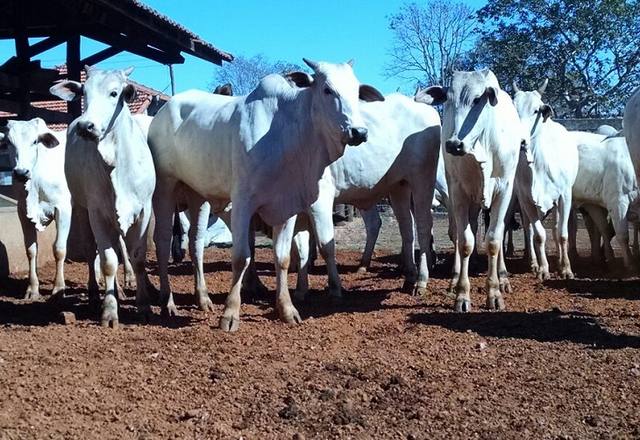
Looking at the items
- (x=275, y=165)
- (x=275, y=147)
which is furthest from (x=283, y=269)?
(x=275, y=147)

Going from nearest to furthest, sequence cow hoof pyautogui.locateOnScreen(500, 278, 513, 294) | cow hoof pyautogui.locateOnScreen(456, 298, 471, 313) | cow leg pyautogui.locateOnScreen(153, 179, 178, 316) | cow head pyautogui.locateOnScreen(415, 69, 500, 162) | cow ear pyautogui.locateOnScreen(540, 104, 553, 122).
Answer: cow head pyautogui.locateOnScreen(415, 69, 500, 162)
cow hoof pyautogui.locateOnScreen(456, 298, 471, 313)
cow leg pyautogui.locateOnScreen(153, 179, 178, 316)
cow hoof pyautogui.locateOnScreen(500, 278, 513, 294)
cow ear pyautogui.locateOnScreen(540, 104, 553, 122)

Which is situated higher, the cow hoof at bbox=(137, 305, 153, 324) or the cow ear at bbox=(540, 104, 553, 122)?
the cow ear at bbox=(540, 104, 553, 122)

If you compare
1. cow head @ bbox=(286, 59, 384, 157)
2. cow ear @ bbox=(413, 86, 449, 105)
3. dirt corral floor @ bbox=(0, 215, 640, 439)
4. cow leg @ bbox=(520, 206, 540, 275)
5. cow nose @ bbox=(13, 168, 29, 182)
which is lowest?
dirt corral floor @ bbox=(0, 215, 640, 439)

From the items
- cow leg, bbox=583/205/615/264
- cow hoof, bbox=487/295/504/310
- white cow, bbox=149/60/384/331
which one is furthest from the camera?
cow leg, bbox=583/205/615/264

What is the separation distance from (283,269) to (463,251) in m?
1.95

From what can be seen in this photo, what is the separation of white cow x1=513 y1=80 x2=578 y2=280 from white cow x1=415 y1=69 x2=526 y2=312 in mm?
2270

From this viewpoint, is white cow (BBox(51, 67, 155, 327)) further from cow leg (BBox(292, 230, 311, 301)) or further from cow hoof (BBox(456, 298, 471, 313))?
cow hoof (BBox(456, 298, 471, 313))

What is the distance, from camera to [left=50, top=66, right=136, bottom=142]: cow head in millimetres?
6156

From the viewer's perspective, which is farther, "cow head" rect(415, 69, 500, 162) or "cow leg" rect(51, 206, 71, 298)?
"cow leg" rect(51, 206, 71, 298)

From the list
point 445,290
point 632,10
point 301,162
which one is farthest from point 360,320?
point 632,10

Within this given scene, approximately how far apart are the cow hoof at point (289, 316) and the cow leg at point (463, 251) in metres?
1.67

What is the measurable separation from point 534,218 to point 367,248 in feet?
8.38

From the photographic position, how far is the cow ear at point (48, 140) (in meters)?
8.41

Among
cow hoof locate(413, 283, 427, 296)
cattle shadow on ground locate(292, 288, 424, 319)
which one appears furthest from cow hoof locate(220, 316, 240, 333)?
cow hoof locate(413, 283, 427, 296)
